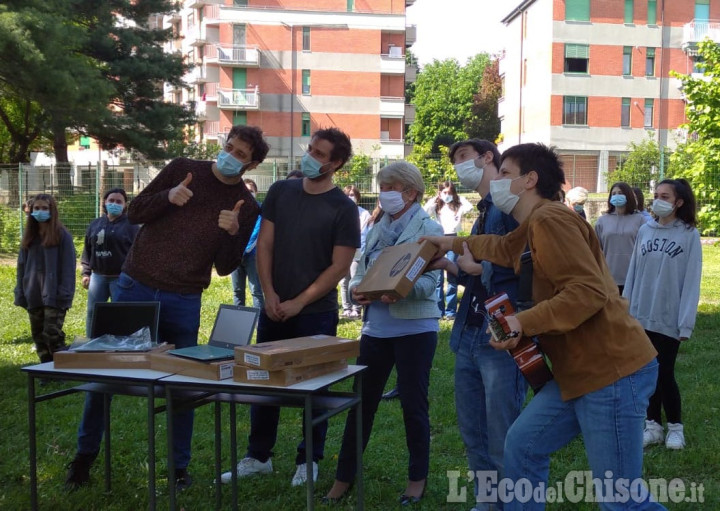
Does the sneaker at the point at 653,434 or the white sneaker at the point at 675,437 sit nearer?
the white sneaker at the point at 675,437

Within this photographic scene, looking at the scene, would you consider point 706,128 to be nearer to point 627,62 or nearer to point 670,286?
point 670,286

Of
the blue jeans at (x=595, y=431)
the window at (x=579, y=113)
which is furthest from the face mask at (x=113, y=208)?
the window at (x=579, y=113)

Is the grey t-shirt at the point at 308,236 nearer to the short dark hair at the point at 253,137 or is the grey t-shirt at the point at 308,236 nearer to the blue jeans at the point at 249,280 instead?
the short dark hair at the point at 253,137

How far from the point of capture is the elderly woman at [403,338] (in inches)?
175

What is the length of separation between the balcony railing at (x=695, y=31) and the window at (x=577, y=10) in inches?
212

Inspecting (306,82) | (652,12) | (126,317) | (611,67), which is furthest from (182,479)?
(306,82)

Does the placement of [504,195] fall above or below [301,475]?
above

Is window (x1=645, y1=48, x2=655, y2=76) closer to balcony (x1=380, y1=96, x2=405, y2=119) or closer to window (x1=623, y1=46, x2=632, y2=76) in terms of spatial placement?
window (x1=623, y1=46, x2=632, y2=76)

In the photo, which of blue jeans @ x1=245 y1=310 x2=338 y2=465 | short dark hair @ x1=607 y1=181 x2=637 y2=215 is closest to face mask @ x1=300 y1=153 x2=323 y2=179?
blue jeans @ x1=245 y1=310 x2=338 y2=465

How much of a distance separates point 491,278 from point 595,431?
101cm

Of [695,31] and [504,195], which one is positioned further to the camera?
[695,31]

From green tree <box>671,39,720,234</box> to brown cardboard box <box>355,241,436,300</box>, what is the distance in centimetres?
944

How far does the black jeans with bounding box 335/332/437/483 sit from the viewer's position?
176 inches

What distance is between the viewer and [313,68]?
1774 inches
